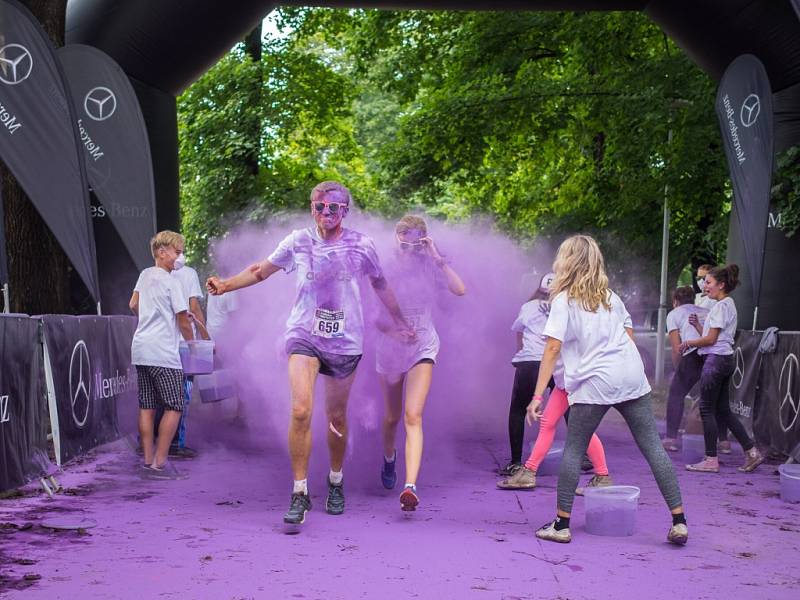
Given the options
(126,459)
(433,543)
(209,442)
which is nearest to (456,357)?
(209,442)

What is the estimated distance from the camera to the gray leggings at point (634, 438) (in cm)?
634

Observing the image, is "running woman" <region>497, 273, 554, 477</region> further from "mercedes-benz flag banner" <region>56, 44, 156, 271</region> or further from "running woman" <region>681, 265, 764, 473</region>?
"mercedes-benz flag banner" <region>56, 44, 156, 271</region>

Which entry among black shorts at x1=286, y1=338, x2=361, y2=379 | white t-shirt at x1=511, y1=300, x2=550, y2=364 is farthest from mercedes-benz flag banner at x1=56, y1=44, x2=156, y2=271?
black shorts at x1=286, y1=338, x2=361, y2=379

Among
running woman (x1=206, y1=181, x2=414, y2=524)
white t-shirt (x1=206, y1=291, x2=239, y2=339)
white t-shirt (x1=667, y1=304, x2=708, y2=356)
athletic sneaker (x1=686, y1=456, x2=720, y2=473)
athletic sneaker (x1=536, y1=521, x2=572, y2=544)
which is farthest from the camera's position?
white t-shirt (x1=206, y1=291, x2=239, y2=339)

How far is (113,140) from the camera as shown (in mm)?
11406

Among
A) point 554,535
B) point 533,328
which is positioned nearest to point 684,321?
point 533,328

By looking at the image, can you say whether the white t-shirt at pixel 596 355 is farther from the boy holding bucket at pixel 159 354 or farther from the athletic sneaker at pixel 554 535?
the boy holding bucket at pixel 159 354

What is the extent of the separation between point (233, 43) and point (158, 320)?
18.0ft

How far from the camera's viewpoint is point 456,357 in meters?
12.1

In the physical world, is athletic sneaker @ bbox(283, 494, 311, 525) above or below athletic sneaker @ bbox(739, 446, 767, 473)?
above

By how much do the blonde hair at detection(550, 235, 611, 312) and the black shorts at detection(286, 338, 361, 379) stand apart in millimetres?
1397

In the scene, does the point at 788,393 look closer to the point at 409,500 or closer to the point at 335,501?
the point at 409,500

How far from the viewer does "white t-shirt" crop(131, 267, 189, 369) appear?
8.70m

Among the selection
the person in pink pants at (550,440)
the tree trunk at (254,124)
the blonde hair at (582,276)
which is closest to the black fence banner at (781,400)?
the person in pink pants at (550,440)
